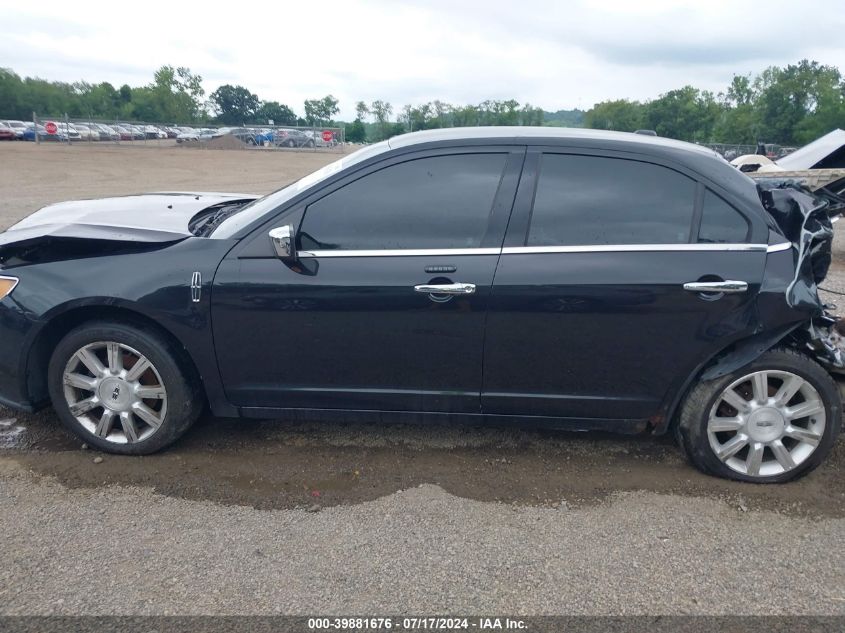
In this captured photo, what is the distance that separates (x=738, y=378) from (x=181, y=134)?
1757 inches

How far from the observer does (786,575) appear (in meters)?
2.79

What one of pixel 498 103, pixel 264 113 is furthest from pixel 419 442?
pixel 264 113

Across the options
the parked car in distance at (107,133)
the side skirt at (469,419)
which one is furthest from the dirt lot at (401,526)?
the parked car in distance at (107,133)

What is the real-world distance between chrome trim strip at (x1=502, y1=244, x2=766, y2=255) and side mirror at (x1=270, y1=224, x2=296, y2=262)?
1046mm

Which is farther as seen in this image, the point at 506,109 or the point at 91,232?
the point at 506,109

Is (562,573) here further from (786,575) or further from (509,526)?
(786,575)

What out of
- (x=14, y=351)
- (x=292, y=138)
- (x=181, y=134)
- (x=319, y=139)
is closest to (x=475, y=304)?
(x=14, y=351)

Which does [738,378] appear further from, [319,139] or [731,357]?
[319,139]

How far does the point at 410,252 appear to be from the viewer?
3.31 m

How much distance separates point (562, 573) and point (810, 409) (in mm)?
1619

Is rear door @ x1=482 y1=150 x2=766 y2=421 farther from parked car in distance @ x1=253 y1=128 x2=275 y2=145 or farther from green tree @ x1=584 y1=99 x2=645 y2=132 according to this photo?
parked car in distance @ x1=253 y1=128 x2=275 y2=145

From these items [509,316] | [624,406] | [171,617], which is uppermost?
[509,316]

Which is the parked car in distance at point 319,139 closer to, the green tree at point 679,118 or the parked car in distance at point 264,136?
the parked car in distance at point 264,136

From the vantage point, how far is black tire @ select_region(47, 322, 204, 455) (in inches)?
136
